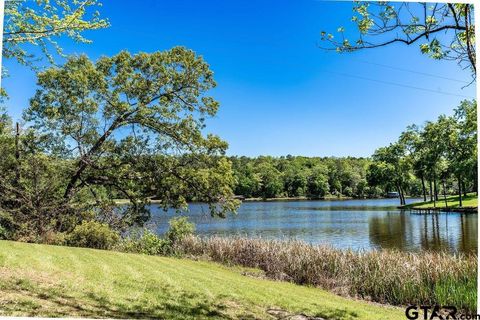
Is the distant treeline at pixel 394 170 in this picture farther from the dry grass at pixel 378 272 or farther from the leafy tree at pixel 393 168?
the dry grass at pixel 378 272

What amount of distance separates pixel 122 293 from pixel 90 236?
7.61 meters

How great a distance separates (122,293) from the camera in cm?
708

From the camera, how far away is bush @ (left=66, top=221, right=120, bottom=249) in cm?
1402

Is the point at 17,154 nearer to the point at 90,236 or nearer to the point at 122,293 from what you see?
the point at 90,236

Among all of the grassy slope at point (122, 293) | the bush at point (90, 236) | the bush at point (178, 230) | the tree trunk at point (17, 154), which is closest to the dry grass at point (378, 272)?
the grassy slope at point (122, 293)

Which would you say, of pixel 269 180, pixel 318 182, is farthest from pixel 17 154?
pixel 318 182

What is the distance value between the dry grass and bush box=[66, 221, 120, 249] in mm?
4807

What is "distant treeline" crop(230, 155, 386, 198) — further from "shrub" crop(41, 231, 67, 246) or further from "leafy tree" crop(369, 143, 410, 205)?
"shrub" crop(41, 231, 67, 246)

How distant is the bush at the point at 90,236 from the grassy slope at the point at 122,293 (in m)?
3.88

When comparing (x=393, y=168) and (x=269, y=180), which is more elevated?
(x=393, y=168)

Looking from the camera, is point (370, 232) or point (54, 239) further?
point (370, 232)

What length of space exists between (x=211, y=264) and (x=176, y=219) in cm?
332

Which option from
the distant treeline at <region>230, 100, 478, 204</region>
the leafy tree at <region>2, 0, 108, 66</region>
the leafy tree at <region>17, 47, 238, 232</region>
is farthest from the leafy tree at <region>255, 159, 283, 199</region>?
the leafy tree at <region>2, 0, 108, 66</region>

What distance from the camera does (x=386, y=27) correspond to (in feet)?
20.0
